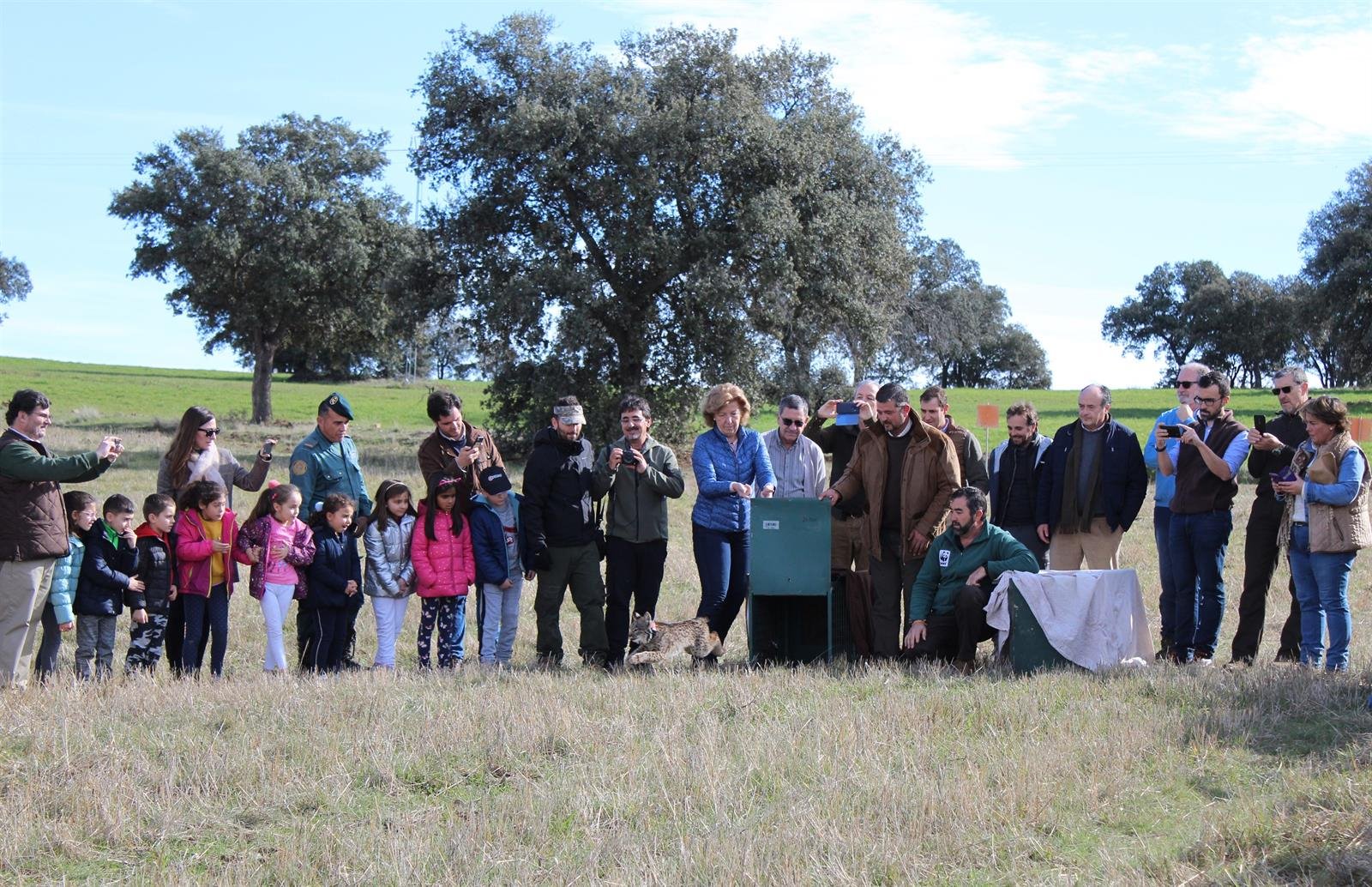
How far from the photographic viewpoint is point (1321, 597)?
8.38 meters

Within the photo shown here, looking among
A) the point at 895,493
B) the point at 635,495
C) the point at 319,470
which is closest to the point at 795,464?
the point at 895,493

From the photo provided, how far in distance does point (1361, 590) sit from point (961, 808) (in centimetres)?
1066

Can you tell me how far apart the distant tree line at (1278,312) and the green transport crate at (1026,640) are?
131ft

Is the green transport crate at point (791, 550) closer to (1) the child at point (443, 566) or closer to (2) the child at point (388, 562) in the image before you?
(1) the child at point (443, 566)

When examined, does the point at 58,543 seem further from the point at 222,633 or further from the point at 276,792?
the point at 276,792

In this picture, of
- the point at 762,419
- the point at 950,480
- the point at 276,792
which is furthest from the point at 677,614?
the point at 762,419

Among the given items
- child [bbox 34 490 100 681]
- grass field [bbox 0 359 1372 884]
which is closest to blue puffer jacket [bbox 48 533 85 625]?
child [bbox 34 490 100 681]

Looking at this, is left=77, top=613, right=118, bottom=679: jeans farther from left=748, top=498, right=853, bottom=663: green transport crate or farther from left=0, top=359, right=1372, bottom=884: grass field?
left=748, top=498, right=853, bottom=663: green transport crate

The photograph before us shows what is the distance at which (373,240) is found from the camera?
3778cm

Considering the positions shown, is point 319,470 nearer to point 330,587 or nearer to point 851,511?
point 330,587

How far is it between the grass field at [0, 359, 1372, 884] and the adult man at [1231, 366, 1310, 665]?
3.18ft

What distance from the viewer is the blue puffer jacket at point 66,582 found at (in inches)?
326

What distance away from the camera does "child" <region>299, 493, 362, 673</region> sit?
8867 mm

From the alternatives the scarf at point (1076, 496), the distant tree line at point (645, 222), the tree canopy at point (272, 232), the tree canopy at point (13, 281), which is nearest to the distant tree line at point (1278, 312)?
the distant tree line at point (645, 222)
